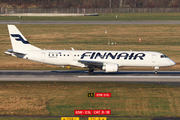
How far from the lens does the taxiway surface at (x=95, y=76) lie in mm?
40156

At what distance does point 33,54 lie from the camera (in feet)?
143

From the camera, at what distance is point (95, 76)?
42.8m

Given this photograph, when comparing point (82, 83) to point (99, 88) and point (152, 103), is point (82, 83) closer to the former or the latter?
point (99, 88)

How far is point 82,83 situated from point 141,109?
431 inches

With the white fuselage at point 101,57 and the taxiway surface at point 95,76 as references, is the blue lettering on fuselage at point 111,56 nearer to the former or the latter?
the white fuselage at point 101,57

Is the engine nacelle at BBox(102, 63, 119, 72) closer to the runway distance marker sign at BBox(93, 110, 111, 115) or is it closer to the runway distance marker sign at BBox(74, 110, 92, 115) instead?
the runway distance marker sign at BBox(93, 110, 111, 115)

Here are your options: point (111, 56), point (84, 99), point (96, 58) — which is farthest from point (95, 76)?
point (84, 99)

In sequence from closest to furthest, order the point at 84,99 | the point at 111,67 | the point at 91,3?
1. the point at 84,99
2. the point at 111,67
3. the point at 91,3

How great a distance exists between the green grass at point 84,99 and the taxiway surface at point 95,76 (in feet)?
9.85

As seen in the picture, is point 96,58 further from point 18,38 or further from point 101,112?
point 101,112

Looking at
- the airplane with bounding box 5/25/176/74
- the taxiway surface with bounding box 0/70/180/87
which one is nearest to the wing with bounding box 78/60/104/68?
the airplane with bounding box 5/25/176/74

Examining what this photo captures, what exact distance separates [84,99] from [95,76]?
35.6 feet

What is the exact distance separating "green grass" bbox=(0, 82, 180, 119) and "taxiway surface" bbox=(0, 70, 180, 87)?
9.85ft

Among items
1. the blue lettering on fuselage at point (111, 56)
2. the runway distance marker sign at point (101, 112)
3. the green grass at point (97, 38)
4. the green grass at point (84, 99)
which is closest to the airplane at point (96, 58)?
the blue lettering on fuselage at point (111, 56)
